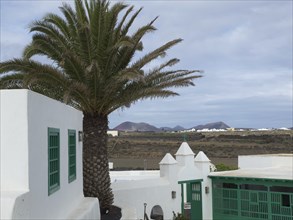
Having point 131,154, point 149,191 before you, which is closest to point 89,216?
point 149,191

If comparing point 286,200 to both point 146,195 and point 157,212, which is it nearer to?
point 157,212

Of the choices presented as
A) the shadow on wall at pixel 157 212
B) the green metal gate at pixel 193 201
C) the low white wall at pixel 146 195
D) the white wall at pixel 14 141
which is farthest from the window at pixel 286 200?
the white wall at pixel 14 141

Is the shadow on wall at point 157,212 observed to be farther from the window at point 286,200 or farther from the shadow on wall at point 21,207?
the shadow on wall at point 21,207

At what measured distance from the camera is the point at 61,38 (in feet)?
46.5

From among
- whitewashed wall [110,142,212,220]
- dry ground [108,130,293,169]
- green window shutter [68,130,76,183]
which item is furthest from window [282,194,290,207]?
dry ground [108,130,293,169]

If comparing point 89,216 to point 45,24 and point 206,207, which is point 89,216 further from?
point 206,207

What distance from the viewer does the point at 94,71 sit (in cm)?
1331

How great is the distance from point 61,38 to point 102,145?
378cm

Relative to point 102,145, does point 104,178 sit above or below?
below

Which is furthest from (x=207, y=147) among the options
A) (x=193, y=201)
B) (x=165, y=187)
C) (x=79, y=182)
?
(x=79, y=182)

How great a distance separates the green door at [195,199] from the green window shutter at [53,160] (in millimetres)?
12959

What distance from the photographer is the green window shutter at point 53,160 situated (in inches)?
337

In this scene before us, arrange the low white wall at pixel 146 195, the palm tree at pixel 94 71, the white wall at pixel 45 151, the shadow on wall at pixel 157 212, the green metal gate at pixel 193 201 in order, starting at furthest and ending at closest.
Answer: the green metal gate at pixel 193 201
the shadow on wall at pixel 157 212
the low white wall at pixel 146 195
the palm tree at pixel 94 71
the white wall at pixel 45 151

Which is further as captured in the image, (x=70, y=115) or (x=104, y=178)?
(x=104, y=178)
